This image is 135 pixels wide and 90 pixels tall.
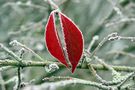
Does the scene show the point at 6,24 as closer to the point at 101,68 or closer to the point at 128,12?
the point at 128,12

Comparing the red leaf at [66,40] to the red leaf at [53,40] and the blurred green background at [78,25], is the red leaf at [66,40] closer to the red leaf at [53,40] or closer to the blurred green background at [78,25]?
the red leaf at [53,40]

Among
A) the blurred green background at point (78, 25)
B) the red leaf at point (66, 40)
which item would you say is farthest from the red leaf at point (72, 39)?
the blurred green background at point (78, 25)

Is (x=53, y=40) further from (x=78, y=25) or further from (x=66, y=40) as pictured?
(x=78, y=25)

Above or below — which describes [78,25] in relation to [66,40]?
above

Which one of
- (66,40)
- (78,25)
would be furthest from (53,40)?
(78,25)

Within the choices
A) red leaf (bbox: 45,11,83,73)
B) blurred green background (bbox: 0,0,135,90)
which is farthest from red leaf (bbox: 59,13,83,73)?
blurred green background (bbox: 0,0,135,90)

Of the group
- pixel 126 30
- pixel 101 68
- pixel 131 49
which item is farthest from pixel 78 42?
pixel 126 30

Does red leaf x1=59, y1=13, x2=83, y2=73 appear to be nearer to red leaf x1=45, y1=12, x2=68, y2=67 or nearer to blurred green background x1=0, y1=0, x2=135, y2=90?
red leaf x1=45, y1=12, x2=68, y2=67
